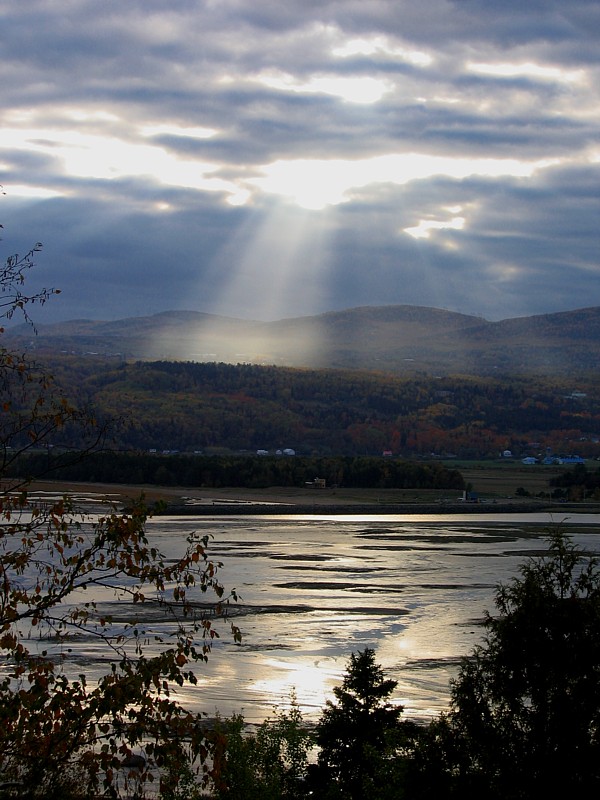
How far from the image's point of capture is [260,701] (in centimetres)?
2458

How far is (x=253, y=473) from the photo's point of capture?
108 metres

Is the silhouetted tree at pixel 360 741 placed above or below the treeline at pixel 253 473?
Result: below

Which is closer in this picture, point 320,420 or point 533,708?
point 533,708

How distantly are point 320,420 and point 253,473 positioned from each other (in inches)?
2739

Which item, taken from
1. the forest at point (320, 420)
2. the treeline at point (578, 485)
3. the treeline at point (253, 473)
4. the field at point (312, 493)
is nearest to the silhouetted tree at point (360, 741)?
the field at point (312, 493)

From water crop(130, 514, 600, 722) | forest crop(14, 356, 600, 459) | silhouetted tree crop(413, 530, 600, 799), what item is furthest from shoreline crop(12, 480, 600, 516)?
silhouetted tree crop(413, 530, 600, 799)

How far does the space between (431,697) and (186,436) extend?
134911 mm

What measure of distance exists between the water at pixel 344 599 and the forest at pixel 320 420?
268ft

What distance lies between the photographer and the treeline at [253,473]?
346 feet

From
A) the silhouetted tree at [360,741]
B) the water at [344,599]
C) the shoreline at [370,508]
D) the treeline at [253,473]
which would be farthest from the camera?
the treeline at [253,473]

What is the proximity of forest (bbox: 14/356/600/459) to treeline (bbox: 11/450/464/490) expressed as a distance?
38724 millimetres

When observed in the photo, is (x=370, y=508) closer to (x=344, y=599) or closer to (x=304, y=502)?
(x=304, y=502)

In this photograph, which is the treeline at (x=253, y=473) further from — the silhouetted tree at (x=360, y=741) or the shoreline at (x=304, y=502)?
the silhouetted tree at (x=360, y=741)

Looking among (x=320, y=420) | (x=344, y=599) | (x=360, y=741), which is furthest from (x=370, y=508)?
(x=320, y=420)
